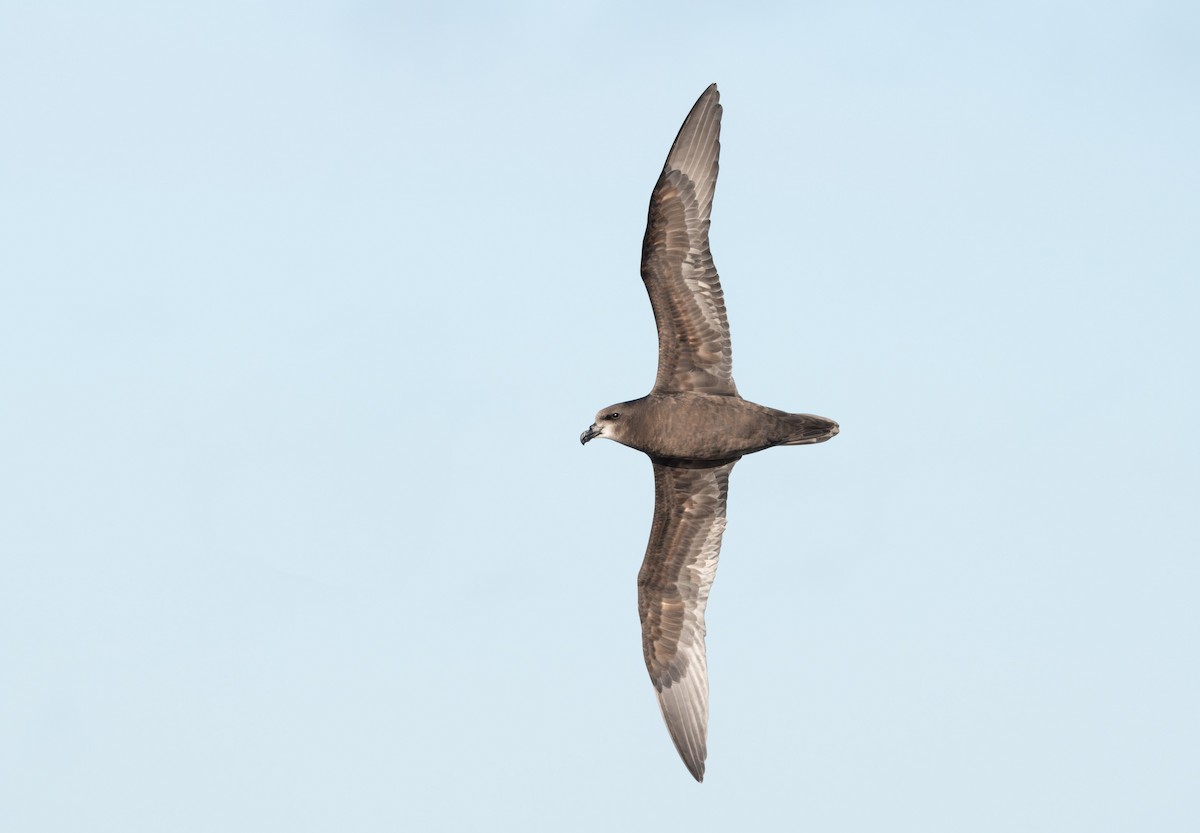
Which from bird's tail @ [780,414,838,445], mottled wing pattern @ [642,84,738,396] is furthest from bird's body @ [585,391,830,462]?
mottled wing pattern @ [642,84,738,396]

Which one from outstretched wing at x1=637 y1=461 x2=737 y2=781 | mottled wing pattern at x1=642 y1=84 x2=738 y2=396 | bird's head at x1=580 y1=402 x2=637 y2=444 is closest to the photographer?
mottled wing pattern at x1=642 y1=84 x2=738 y2=396

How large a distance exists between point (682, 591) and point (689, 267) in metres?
4.86

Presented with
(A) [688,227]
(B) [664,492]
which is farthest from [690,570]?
(A) [688,227]

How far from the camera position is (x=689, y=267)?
982 inches

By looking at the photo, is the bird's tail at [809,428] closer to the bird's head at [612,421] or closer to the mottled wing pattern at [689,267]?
the mottled wing pattern at [689,267]

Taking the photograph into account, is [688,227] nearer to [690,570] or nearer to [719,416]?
[719,416]

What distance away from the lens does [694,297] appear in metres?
25.0

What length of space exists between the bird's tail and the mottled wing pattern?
955mm

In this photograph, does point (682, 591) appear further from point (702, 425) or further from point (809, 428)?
point (809, 428)

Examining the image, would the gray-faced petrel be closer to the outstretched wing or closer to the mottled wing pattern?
the mottled wing pattern

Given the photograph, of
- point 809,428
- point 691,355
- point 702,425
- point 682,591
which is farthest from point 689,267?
point 682,591

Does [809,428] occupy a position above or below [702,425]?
above

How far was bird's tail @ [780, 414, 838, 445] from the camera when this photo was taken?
25.2 m

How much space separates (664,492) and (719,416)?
6.13 feet
